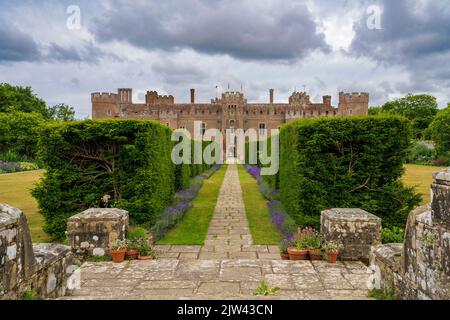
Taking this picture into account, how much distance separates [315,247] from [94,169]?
4.44 meters

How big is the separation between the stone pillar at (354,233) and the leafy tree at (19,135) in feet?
102

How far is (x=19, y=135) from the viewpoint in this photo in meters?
30.7

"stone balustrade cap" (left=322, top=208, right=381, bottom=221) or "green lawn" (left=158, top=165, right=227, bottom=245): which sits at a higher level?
"stone balustrade cap" (left=322, top=208, right=381, bottom=221)

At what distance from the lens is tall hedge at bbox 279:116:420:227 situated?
21.5ft

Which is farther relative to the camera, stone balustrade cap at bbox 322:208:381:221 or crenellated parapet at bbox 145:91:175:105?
crenellated parapet at bbox 145:91:175:105

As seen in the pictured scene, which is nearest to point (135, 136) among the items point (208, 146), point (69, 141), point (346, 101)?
point (69, 141)

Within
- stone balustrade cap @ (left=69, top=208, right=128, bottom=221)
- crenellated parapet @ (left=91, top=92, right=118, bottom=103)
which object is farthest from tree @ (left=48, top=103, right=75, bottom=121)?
stone balustrade cap @ (left=69, top=208, right=128, bottom=221)

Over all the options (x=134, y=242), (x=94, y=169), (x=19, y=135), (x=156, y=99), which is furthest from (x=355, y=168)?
(x=156, y=99)

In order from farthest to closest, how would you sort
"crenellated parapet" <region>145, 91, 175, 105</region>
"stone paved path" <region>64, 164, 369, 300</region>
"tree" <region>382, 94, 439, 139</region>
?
"crenellated parapet" <region>145, 91, 175, 105</region> < "tree" <region>382, 94, 439, 139</region> < "stone paved path" <region>64, 164, 369, 300</region>

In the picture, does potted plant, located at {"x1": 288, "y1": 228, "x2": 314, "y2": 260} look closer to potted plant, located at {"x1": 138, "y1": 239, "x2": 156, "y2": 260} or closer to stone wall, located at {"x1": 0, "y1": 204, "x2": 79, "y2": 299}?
potted plant, located at {"x1": 138, "y1": 239, "x2": 156, "y2": 260}

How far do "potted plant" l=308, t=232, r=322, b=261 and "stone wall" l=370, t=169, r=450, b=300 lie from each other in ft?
7.35

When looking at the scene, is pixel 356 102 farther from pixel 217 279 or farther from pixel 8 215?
pixel 8 215

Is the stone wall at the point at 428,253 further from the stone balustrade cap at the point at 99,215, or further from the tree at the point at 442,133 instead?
the tree at the point at 442,133

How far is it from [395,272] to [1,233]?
3161 millimetres
